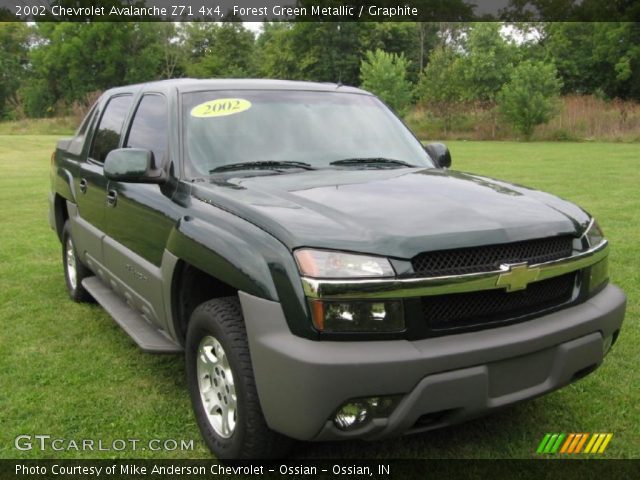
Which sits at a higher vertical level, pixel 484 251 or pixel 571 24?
pixel 571 24

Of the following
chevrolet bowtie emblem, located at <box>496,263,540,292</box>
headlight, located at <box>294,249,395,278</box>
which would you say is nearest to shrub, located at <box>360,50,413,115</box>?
chevrolet bowtie emblem, located at <box>496,263,540,292</box>

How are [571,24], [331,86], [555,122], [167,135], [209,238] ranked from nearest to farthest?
[209,238], [167,135], [331,86], [555,122], [571,24]

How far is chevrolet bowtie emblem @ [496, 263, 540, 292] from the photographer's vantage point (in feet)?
8.45

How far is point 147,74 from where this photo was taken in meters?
69.9

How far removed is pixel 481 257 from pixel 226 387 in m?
1.28

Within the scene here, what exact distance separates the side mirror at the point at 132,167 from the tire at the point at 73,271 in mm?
2057

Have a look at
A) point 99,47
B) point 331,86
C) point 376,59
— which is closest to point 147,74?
point 99,47

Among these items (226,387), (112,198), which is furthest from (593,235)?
(112,198)

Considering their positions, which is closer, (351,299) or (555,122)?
(351,299)

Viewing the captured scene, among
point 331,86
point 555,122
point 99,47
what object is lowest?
point 555,122

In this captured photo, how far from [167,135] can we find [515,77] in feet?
123

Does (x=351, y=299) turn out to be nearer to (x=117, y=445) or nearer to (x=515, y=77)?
(x=117, y=445)

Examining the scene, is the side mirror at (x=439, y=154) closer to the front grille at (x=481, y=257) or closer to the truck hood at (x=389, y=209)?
the truck hood at (x=389, y=209)

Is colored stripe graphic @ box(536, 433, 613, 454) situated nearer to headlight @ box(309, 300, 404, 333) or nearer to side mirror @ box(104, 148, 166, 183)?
headlight @ box(309, 300, 404, 333)
